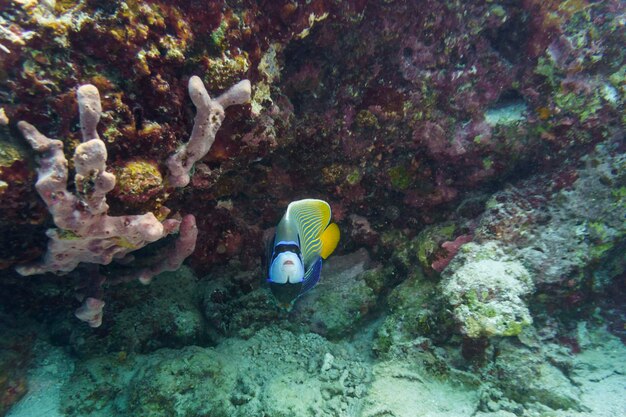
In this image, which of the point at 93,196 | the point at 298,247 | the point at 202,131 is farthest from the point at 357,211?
the point at 93,196

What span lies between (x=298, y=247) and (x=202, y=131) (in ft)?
3.19

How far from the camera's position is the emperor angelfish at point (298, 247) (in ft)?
7.71

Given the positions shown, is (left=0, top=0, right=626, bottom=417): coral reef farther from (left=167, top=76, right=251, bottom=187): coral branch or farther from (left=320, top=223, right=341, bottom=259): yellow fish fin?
(left=320, top=223, right=341, bottom=259): yellow fish fin

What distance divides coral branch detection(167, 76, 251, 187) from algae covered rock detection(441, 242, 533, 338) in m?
2.07

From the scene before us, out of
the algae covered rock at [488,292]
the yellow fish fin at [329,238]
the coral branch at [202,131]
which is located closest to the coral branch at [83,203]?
the coral branch at [202,131]

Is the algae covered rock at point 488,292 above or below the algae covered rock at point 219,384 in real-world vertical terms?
above

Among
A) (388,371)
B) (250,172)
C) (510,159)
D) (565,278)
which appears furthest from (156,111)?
(565,278)

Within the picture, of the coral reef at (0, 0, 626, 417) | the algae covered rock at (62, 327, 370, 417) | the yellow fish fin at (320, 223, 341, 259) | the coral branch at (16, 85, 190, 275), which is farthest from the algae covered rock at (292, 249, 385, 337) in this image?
the coral branch at (16, 85, 190, 275)

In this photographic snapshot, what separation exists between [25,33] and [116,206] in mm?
934

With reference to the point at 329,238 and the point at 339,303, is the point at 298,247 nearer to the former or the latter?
the point at 329,238

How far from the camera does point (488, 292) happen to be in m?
2.65

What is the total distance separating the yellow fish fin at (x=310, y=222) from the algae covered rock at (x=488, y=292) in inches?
41.9

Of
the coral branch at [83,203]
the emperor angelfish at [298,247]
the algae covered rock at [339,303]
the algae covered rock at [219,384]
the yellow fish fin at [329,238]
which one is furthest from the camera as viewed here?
the algae covered rock at [339,303]

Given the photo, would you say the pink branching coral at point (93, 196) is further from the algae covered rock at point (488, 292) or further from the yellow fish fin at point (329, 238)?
the algae covered rock at point (488, 292)
